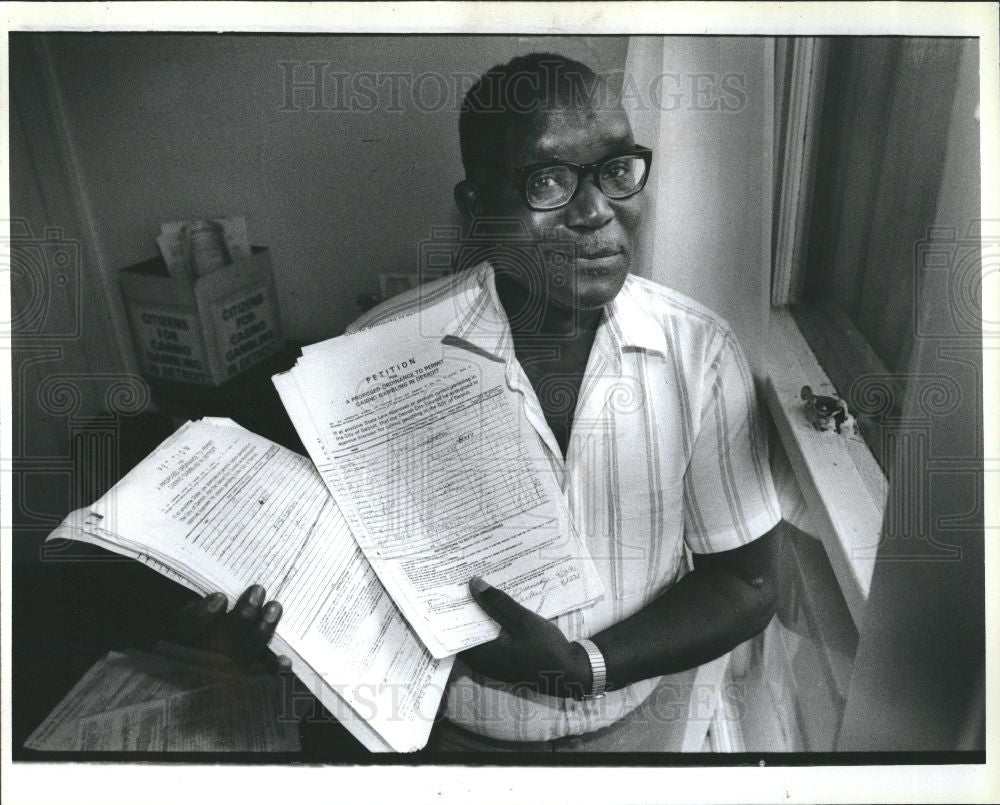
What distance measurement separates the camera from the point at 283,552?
99 cm

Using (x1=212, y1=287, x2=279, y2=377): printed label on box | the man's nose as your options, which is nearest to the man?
the man's nose

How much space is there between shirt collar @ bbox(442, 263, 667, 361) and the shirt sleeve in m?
0.07

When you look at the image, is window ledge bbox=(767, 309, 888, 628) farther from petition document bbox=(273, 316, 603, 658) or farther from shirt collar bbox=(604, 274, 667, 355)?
petition document bbox=(273, 316, 603, 658)

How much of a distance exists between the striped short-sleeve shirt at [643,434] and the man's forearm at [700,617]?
1 cm

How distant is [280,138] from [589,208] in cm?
33

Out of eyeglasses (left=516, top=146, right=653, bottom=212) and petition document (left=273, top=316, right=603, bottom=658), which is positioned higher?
eyeglasses (left=516, top=146, right=653, bottom=212)

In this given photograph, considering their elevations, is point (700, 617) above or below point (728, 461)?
below

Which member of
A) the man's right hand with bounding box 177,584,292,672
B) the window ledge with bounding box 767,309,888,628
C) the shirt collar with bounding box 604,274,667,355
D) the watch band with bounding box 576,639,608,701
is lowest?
the watch band with bounding box 576,639,608,701

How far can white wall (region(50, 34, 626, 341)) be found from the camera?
988mm

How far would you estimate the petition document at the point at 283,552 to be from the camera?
3.19ft

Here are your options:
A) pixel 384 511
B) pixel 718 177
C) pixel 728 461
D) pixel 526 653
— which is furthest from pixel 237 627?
pixel 718 177

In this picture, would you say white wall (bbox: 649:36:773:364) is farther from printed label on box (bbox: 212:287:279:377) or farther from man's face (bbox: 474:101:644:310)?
printed label on box (bbox: 212:287:279:377)

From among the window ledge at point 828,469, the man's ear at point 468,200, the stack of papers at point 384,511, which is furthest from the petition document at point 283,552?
the window ledge at point 828,469

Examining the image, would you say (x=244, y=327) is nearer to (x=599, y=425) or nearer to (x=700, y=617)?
(x=599, y=425)
